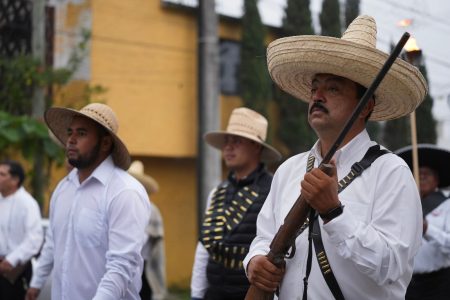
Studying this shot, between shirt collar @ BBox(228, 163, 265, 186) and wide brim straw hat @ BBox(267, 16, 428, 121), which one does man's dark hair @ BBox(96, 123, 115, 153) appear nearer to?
shirt collar @ BBox(228, 163, 265, 186)

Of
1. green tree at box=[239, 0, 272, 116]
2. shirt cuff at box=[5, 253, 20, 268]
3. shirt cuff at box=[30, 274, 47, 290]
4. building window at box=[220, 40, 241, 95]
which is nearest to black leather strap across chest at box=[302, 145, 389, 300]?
shirt cuff at box=[30, 274, 47, 290]

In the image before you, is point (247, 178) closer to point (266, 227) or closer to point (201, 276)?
point (201, 276)

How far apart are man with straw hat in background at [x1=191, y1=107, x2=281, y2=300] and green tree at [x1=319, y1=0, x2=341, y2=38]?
100 centimetres

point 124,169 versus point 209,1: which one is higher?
point 209,1

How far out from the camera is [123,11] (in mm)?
14086

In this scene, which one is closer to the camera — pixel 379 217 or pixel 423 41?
pixel 379 217

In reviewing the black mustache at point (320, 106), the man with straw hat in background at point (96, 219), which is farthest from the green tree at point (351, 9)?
the man with straw hat in background at point (96, 219)

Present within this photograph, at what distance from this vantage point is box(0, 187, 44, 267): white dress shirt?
24.9 ft

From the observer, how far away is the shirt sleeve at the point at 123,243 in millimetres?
4438

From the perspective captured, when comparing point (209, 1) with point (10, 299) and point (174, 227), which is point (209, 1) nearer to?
point (174, 227)

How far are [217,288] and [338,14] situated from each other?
2.05m

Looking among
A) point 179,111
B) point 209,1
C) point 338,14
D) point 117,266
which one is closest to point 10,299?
point 117,266

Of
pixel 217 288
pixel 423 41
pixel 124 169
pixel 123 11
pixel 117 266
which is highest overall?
pixel 123 11

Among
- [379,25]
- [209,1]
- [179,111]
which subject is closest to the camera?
[379,25]
